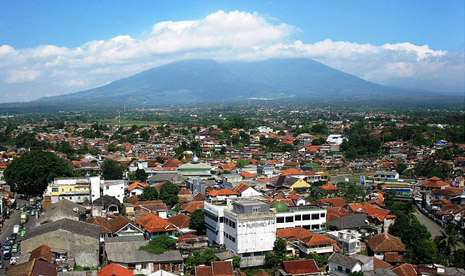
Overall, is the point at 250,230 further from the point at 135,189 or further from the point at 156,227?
the point at 135,189

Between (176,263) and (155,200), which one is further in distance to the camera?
(155,200)

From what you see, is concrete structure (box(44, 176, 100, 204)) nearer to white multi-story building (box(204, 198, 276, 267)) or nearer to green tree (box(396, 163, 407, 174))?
white multi-story building (box(204, 198, 276, 267))

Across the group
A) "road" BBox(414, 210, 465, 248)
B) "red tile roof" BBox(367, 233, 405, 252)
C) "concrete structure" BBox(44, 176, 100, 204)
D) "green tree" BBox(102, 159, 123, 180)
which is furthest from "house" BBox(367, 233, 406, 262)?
"green tree" BBox(102, 159, 123, 180)

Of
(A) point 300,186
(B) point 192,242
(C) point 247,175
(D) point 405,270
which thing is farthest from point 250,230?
(C) point 247,175

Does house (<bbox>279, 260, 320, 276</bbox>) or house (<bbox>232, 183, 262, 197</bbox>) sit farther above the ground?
house (<bbox>232, 183, 262, 197</bbox>)

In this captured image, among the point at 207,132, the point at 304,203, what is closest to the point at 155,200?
the point at 304,203

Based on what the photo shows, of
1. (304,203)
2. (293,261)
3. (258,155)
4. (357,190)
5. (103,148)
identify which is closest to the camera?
(293,261)

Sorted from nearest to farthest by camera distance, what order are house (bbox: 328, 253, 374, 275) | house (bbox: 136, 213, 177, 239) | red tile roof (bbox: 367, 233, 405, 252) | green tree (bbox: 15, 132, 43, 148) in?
house (bbox: 328, 253, 374, 275) → red tile roof (bbox: 367, 233, 405, 252) → house (bbox: 136, 213, 177, 239) → green tree (bbox: 15, 132, 43, 148)

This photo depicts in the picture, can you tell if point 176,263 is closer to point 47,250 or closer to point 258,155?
point 47,250
